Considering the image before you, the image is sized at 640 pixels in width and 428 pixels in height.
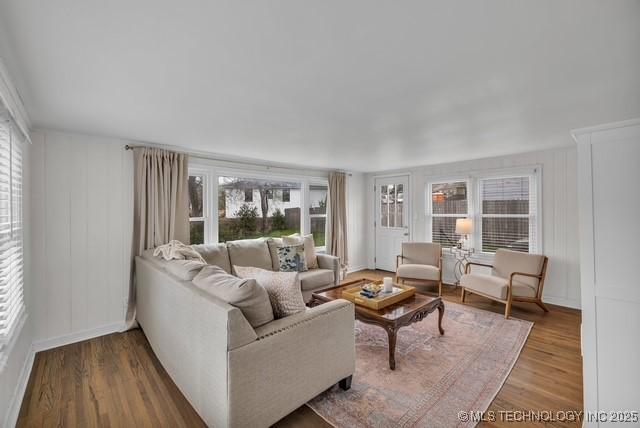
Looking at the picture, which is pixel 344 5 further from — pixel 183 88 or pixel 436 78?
pixel 183 88

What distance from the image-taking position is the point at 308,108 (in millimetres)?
2342

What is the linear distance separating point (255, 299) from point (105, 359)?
6.80ft

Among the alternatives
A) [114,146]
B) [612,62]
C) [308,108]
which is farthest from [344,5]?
[114,146]

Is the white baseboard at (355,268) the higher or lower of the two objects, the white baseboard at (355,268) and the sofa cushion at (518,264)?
the lower

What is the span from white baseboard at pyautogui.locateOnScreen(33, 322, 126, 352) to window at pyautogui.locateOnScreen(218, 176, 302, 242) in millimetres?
1630

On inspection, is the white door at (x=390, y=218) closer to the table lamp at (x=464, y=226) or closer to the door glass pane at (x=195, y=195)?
the table lamp at (x=464, y=226)

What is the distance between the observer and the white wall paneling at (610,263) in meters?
1.38

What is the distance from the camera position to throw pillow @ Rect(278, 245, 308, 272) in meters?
3.98

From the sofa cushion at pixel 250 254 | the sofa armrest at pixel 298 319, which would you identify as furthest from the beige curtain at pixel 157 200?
the sofa armrest at pixel 298 319

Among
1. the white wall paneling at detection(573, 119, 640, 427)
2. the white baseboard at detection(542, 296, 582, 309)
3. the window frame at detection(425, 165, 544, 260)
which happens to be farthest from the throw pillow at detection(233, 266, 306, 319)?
the white baseboard at detection(542, 296, 582, 309)

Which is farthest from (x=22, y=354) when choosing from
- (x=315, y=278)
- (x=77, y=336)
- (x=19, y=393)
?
(x=315, y=278)

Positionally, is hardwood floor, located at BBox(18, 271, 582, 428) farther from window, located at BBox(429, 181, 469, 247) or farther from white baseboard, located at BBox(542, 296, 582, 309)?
window, located at BBox(429, 181, 469, 247)

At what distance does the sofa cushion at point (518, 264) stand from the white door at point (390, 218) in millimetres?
1865

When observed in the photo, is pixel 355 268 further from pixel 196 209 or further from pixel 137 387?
pixel 137 387
